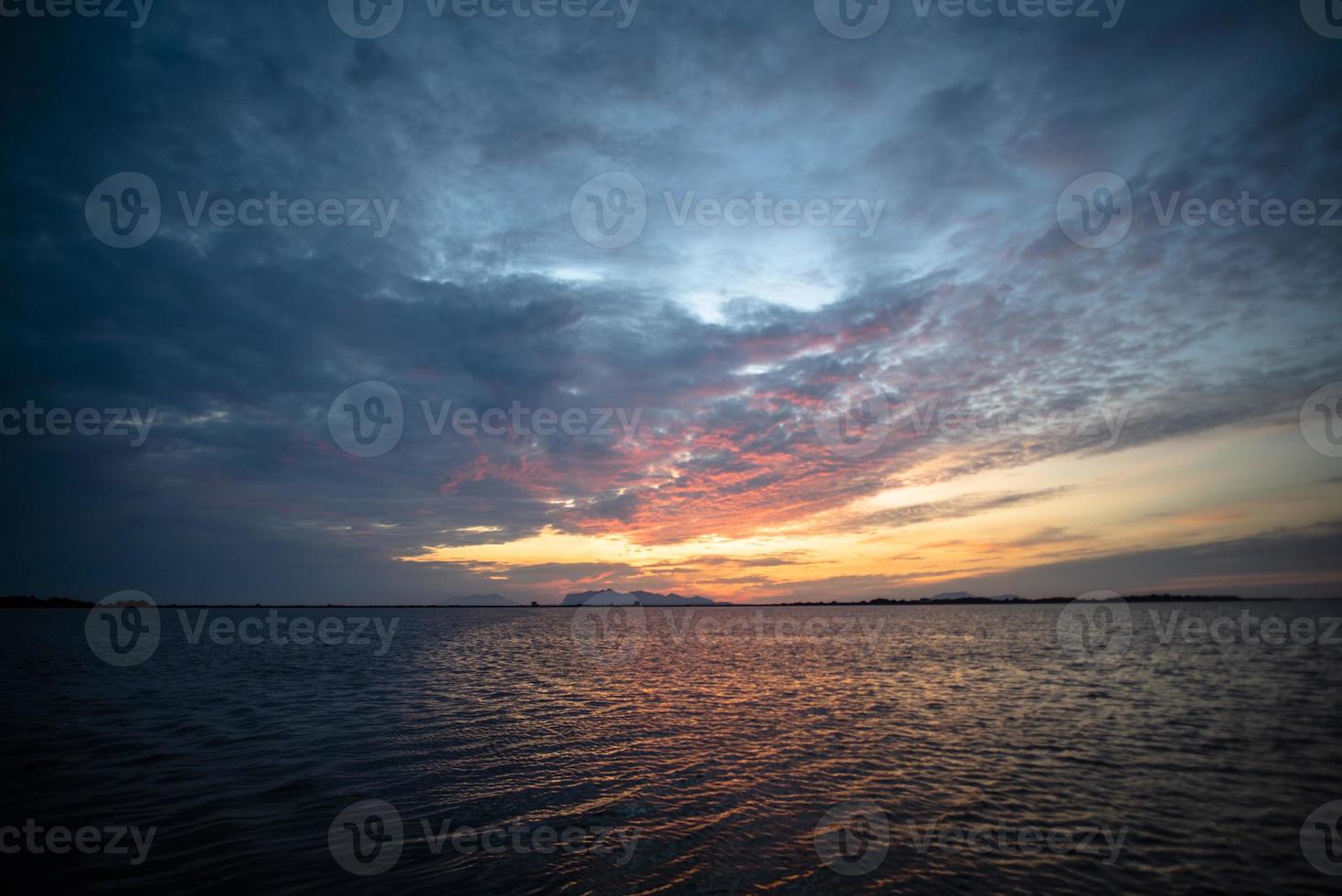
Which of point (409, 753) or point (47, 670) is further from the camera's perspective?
point (47, 670)

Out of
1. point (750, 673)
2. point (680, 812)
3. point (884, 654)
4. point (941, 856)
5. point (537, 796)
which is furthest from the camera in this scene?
point (884, 654)

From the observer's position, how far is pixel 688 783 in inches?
685

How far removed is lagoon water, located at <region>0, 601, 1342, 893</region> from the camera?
1180 centimetres

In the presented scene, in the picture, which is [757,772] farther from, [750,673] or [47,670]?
[47,670]

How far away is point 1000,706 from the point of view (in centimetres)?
2830

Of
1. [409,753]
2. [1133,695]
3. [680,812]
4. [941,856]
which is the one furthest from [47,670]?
[1133,695]

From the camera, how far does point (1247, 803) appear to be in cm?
1532

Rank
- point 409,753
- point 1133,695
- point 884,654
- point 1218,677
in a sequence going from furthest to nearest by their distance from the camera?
point 884,654, point 1218,677, point 1133,695, point 409,753

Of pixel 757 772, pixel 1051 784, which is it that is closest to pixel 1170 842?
pixel 1051 784

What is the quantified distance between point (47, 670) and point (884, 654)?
6811 centimetres

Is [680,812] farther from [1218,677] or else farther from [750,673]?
[1218,677]

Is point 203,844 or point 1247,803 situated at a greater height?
point 203,844

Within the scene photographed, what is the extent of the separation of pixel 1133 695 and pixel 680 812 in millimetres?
29761

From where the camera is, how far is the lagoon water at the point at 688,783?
1180cm
